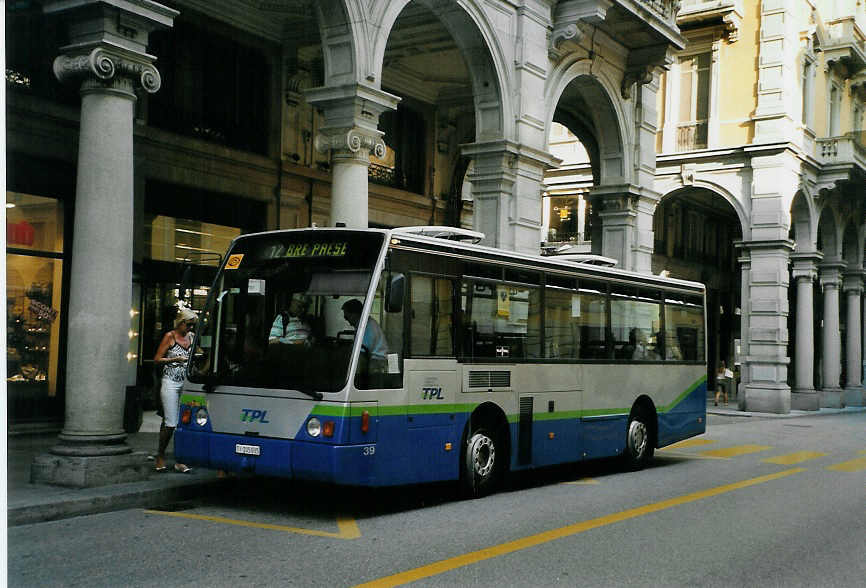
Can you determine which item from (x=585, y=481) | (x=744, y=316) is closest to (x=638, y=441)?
(x=585, y=481)

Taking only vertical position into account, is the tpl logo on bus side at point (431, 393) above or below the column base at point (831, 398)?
above

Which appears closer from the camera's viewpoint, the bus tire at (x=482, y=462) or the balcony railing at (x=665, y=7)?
the bus tire at (x=482, y=462)

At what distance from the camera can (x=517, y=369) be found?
11641 millimetres

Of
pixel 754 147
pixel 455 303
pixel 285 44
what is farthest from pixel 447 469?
pixel 754 147

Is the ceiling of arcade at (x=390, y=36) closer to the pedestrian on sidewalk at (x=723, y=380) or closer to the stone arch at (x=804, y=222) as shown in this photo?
the stone arch at (x=804, y=222)

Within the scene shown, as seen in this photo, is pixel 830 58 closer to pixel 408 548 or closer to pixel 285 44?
pixel 285 44

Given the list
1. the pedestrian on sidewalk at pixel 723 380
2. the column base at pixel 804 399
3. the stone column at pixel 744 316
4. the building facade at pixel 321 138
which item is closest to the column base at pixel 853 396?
the pedestrian on sidewalk at pixel 723 380

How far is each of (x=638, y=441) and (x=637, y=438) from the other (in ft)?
0.16

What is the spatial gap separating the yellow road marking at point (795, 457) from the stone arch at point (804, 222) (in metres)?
16.8

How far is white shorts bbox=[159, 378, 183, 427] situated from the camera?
1105cm

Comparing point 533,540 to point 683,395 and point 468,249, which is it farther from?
point 683,395

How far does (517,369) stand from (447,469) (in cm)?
180

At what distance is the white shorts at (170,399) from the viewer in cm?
1105

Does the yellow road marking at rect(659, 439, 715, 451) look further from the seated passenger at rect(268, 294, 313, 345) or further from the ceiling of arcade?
the seated passenger at rect(268, 294, 313, 345)
